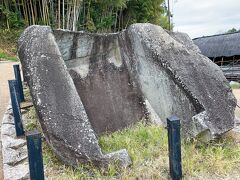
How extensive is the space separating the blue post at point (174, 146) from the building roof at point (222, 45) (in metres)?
16.0

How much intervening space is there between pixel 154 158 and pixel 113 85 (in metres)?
1.50

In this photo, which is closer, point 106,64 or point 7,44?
point 106,64

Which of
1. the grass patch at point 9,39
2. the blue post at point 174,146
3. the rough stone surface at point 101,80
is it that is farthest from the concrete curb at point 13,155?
the grass patch at point 9,39

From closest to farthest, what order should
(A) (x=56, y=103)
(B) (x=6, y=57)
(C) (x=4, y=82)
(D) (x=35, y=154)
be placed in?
1. (D) (x=35, y=154)
2. (A) (x=56, y=103)
3. (C) (x=4, y=82)
4. (B) (x=6, y=57)

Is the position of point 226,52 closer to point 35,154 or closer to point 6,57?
point 6,57

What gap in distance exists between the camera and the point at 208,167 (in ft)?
10.5

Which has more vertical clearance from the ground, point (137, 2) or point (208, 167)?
point (137, 2)

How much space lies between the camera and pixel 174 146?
288 cm

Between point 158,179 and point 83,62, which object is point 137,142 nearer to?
point 158,179

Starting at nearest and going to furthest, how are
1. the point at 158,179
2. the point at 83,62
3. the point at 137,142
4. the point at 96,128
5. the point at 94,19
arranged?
the point at 158,179, the point at 137,142, the point at 96,128, the point at 83,62, the point at 94,19

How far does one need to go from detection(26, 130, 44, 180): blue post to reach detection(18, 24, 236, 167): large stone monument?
60cm

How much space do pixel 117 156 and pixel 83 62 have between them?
1.79m

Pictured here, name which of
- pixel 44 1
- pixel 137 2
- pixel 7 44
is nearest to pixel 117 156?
pixel 44 1

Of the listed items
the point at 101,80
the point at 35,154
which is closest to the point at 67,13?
the point at 101,80
